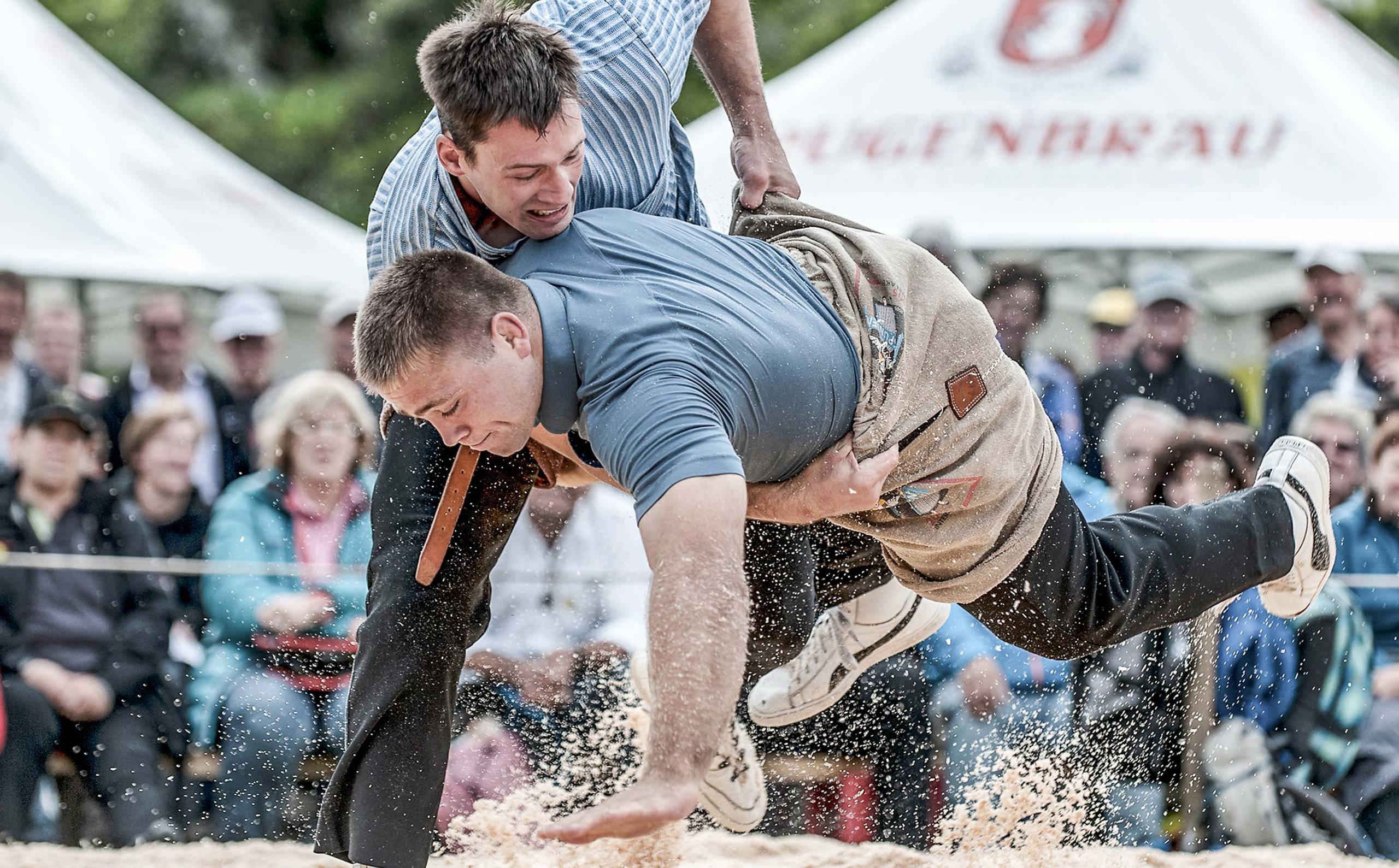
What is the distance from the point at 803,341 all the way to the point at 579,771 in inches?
76.2

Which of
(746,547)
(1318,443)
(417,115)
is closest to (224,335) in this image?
(746,547)

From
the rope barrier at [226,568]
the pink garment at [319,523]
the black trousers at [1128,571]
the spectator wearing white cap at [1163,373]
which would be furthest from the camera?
the spectator wearing white cap at [1163,373]

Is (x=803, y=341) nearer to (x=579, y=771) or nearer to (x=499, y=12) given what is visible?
(x=499, y=12)

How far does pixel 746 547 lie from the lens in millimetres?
3201

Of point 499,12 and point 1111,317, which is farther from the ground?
point 499,12

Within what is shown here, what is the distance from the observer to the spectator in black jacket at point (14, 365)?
5.52 meters

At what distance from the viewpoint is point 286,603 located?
428 cm

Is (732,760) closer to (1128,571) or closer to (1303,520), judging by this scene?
(1128,571)

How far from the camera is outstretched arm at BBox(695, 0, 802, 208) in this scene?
3.04 meters

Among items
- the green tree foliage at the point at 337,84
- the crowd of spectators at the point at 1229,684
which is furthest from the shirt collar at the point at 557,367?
the green tree foliage at the point at 337,84

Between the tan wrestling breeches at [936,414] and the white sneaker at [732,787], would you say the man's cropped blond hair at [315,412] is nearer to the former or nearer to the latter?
the white sneaker at [732,787]

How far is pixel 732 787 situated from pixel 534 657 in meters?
0.96

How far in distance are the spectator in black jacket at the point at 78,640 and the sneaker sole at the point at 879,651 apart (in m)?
1.87

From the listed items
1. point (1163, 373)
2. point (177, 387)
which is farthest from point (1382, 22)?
point (177, 387)
